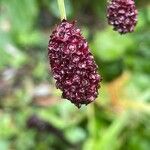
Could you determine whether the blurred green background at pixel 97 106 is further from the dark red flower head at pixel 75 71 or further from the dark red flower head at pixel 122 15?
the dark red flower head at pixel 75 71

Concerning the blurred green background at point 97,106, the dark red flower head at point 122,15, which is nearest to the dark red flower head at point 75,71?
the dark red flower head at point 122,15

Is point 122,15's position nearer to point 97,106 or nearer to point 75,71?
point 75,71

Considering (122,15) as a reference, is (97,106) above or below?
above

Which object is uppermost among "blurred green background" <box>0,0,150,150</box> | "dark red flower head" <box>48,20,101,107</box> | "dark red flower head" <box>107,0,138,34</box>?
"blurred green background" <box>0,0,150,150</box>

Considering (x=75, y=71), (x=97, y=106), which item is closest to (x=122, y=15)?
(x=75, y=71)

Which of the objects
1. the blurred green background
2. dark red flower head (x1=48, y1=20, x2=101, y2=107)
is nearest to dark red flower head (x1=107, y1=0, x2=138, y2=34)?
dark red flower head (x1=48, y1=20, x2=101, y2=107)

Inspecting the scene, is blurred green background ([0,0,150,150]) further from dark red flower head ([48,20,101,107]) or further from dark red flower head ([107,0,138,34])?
dark red flower head ([48,20,101,107])

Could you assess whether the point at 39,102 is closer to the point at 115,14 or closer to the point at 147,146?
the point at 147,146
